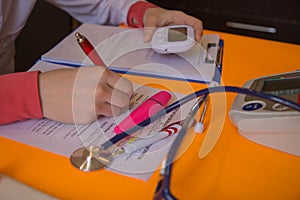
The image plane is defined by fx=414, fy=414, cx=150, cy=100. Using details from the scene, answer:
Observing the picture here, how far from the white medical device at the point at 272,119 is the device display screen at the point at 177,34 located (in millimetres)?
221

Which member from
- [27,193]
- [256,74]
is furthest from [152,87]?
[27,193]

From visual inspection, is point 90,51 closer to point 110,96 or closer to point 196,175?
point 110,96

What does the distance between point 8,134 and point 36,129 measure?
41 mm

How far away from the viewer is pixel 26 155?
0.57 m

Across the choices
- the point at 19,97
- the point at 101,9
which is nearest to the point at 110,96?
the point at 19,97

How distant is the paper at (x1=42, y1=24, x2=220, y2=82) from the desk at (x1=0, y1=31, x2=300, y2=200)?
0.18 m

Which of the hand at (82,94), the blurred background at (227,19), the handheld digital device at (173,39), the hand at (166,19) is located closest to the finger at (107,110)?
the hand at (82,94)

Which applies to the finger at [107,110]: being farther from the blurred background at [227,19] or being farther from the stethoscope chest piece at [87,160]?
the blurred background at [227,19]

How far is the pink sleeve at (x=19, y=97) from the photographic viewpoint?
2.07ft

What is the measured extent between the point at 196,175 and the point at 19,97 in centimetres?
31

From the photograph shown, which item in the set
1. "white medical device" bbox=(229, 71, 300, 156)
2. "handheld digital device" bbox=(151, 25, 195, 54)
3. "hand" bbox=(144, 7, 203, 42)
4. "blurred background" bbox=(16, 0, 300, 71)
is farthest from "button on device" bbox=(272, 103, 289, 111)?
"blurred background" bbox=(16, 0, 300, 71)

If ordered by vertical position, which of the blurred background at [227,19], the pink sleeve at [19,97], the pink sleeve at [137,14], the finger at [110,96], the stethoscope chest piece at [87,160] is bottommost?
the blurred background at [227,19]

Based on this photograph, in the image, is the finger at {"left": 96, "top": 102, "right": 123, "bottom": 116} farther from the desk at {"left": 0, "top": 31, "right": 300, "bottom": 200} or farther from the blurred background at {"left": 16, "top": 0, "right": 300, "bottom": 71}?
the blurred background at {"left": 16, "top": 0, "right": 300, "bottom": 71}

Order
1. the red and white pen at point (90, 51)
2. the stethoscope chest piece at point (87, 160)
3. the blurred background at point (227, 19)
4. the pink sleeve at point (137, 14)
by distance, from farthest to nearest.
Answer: the blurred background at point (227, 19) < the pink sleeve at point (137, 14) < the red and white pen at point (90, 51) < the stethoscope chest piece at point (87, 160)
